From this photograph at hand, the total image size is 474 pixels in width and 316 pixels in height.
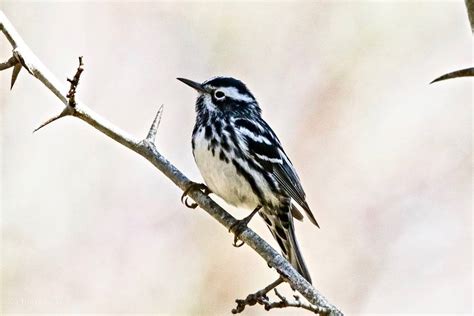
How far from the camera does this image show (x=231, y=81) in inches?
240

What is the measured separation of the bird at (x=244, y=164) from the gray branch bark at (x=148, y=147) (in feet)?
2.77

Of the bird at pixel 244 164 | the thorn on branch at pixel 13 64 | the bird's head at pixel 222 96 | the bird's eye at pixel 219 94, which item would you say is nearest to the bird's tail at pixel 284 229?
the bird at pixel 244 164

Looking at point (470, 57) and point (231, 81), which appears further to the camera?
point (470, 57)

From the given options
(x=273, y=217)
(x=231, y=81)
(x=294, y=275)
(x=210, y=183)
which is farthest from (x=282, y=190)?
(x=294, y=275)

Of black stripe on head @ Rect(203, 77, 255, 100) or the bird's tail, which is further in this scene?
black stripe on head @ Rect(203, 77, 255, 100)

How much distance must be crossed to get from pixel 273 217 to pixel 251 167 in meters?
0.44

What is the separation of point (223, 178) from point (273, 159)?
0.58 metres

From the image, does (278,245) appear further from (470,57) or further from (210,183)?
(470,57)

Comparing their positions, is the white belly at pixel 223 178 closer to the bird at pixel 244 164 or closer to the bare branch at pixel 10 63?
the bird at pixel 244 164

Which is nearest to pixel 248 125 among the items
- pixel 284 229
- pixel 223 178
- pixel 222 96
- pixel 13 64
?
pixel 222 96

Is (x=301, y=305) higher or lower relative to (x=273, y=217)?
lower

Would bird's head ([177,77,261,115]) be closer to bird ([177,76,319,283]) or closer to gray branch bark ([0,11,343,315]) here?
bird ([177,76,319,283])

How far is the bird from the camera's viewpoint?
18.1 feet

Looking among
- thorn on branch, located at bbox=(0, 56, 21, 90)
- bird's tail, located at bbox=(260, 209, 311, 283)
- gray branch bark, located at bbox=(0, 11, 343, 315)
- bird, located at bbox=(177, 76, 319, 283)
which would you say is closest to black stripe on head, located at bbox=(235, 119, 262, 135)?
bird, located at bbox=(177, 76, 319, 283)
